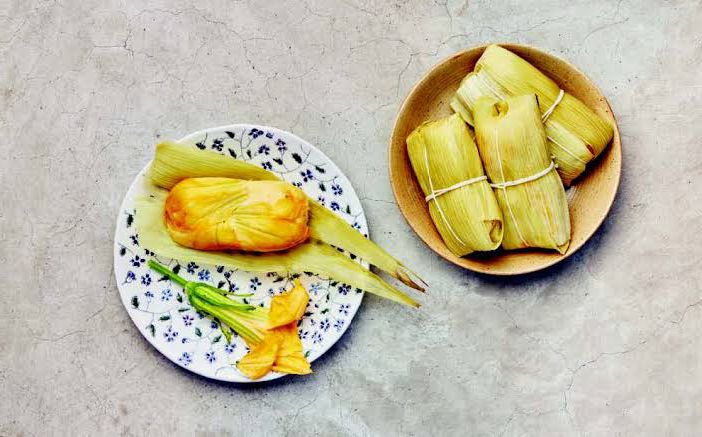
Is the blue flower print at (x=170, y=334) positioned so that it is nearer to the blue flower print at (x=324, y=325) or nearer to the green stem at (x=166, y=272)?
the green stem at (x=166, y=272)

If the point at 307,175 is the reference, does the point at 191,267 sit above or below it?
below

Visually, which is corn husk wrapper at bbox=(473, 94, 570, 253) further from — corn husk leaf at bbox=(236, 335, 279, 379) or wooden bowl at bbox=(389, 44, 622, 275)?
corn husk leaf at bbox=(236, 335, 279, 379)

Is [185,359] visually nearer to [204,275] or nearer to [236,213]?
[204,275]

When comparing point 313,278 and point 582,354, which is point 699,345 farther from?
point 313,278

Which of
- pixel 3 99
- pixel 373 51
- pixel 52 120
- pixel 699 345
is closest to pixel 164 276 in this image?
pixel 52 120

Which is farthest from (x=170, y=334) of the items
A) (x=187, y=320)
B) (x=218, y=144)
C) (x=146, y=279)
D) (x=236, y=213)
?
(x=218, y=144)

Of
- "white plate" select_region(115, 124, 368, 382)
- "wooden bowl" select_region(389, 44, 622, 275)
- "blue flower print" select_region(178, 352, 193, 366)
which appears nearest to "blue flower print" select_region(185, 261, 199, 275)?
"white plate" select_region(115, 124, 368, 382)

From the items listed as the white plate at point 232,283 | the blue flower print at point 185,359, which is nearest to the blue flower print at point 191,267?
the white plate at point 232,283
